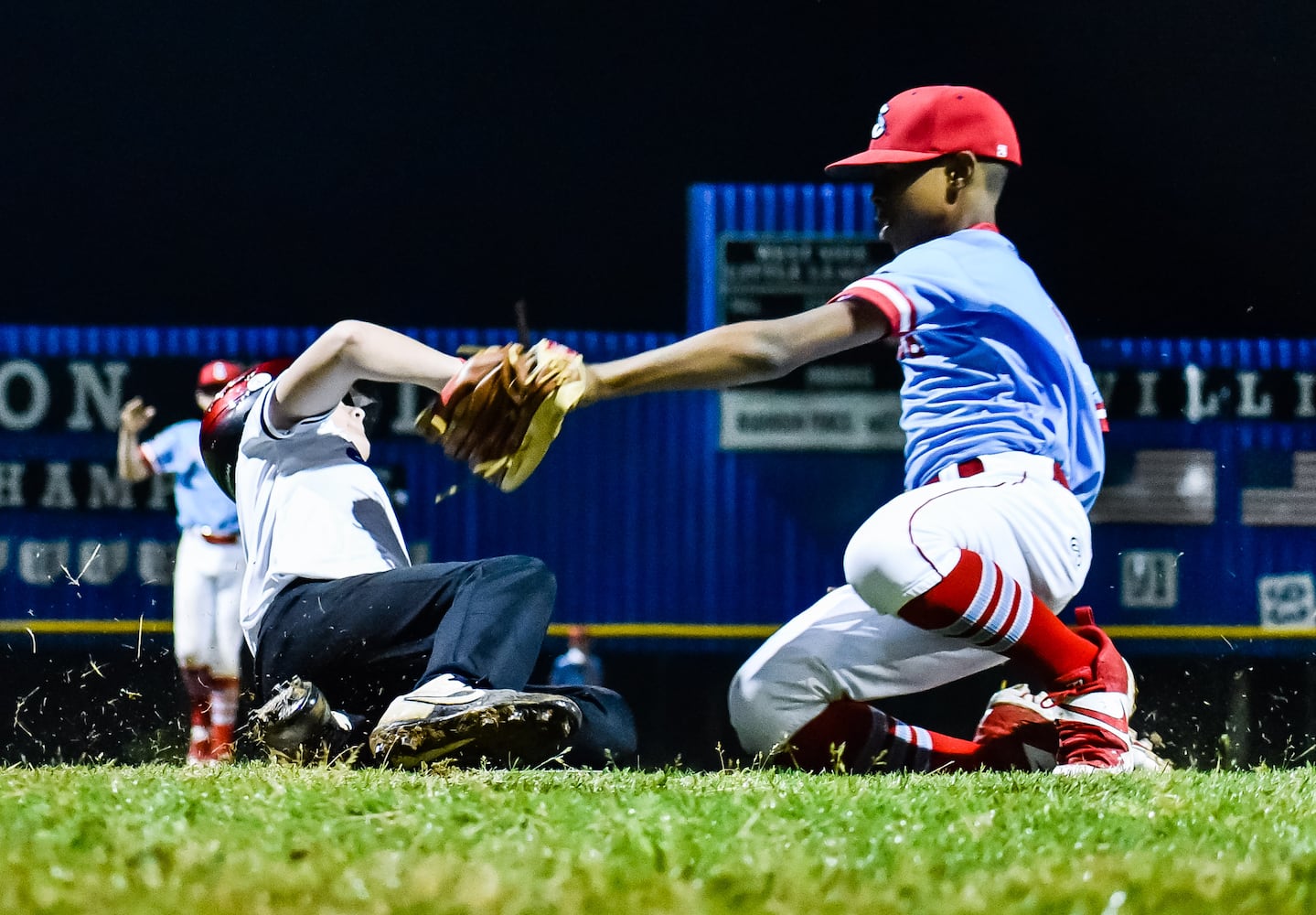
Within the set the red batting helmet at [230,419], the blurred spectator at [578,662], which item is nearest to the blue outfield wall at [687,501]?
the blurred spectator at [578,662]

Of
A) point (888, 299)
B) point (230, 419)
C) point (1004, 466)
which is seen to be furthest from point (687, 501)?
point (888, 299)

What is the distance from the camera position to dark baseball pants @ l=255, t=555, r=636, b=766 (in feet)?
10.4

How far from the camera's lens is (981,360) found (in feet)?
11.2

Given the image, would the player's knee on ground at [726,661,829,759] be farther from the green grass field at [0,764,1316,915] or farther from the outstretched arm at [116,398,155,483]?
Result: the outstretched arm at [116,398,155,483]

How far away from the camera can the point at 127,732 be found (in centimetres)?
763

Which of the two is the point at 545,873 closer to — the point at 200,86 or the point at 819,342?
the point at 819,342

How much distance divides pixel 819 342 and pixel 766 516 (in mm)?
5719

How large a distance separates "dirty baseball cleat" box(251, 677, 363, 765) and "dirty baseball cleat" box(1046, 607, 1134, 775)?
57.8 inches

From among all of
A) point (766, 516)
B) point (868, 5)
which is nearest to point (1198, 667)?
point (766, 516)

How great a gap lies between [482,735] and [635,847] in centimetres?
109

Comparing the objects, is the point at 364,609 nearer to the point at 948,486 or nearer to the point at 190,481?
the point at 948,486

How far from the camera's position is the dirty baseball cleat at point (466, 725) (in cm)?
288

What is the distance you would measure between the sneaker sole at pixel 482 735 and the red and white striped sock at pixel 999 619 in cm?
77

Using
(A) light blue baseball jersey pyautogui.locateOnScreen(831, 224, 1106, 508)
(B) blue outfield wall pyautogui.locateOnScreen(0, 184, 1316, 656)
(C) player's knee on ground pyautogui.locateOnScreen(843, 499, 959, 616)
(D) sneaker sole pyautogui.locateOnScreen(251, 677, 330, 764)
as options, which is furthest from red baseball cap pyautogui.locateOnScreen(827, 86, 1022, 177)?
(B) blue outfield wall pyautogui.locateOnScreen(0, 184, 1316, 656)
